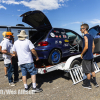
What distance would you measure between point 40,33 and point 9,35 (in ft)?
4.54

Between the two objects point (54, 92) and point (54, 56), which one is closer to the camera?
point (54, 92)

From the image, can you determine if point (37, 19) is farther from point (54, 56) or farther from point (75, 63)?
point (75, 63)

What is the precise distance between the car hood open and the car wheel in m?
1.07

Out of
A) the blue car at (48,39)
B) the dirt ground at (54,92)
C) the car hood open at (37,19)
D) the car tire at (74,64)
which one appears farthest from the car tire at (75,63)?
the car hood open at (37,19)

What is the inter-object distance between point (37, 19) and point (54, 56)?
1.63m

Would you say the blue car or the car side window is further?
the car side window

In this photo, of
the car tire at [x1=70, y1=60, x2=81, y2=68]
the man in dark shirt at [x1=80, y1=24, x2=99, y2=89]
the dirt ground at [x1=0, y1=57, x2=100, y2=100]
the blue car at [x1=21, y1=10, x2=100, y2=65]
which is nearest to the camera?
the dirt ground at [x1=0, y1=57, x2=100, y2=100]

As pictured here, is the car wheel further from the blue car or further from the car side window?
the car side window

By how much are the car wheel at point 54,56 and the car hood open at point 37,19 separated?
1.07 m

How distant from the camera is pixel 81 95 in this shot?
2.89m

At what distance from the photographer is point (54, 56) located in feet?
12.9

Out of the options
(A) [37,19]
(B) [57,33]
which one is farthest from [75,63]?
(A) [37,19]

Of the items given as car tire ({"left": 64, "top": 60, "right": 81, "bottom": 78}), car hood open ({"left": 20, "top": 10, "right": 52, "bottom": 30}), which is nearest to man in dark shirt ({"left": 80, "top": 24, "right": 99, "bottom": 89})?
car tire ({"left": 64, "top": 60, "right": 81, "bottom": 78})

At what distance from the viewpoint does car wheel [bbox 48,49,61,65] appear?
380 cm
